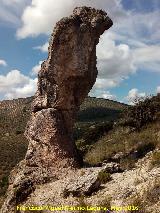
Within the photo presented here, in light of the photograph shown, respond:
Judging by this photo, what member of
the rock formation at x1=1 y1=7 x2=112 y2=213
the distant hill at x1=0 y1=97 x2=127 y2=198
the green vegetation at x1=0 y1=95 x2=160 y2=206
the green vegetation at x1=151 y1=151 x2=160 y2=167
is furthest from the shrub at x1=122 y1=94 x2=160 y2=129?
the distant hill at x1=0 y1=97 x2=127 y2=198

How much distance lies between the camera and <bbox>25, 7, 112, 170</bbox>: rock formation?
64.3ft

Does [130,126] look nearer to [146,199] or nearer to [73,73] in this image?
[73,73]

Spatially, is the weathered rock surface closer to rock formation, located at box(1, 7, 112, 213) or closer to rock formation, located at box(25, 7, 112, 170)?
rock formation, located at box(1, 7, 112, 213)

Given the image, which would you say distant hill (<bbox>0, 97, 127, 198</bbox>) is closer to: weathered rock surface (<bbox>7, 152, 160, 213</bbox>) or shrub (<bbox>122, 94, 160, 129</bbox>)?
shrub (<bbox>122, 94, 160, 129</bbox>)


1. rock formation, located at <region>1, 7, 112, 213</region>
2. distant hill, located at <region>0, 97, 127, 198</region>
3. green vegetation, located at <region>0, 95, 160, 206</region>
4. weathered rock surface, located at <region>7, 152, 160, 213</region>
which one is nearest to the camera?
weathered rock surface, located at <region>7, 152, 160, 213</region>

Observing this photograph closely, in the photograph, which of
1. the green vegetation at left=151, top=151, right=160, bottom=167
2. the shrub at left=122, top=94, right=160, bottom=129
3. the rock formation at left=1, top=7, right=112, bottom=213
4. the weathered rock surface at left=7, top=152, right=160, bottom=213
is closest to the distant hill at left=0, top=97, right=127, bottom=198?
the shrub at left=122, top=94, right=160, bottom=129

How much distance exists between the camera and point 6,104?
128m

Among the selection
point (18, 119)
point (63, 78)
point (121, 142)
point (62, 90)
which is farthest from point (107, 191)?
point (18, 119)

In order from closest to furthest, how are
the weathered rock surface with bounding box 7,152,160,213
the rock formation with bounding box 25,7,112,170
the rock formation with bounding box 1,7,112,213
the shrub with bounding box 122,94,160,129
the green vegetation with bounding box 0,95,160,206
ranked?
1. the weathered rock surface with bounding box 7,152,160,213
2. the rock formation with bounding box 1,7,112,213
3. the rock formation with bounding box 25,7,112,170
4. the green vegetation with bounding box 0,95,160,206
5. the shrub with bounding box 122,94,160,129

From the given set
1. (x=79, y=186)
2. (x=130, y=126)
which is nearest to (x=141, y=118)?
(x=130, y=126)

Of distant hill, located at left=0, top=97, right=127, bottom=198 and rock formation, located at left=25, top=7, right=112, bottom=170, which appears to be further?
distant hill, located at left=0, top=97, right=127, bottom=198

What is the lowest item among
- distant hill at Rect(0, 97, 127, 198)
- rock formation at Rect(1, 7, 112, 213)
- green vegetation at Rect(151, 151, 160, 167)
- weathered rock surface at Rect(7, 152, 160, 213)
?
weathered rock surface at Rect(7, 152, 160, 213)

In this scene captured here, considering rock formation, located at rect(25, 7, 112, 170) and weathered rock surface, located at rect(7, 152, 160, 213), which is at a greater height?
rock formation, located at rect(25, 7, 112, 170)

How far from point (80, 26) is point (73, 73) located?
209 centimetres
